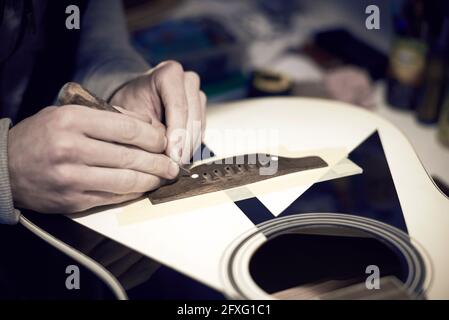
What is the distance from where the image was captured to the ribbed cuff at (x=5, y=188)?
29.2 inches

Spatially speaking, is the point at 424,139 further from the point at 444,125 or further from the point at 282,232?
the point at 282,232

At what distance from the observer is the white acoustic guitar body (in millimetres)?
728

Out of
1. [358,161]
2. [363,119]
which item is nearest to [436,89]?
[363,119]

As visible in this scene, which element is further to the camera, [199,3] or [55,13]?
[199,3]

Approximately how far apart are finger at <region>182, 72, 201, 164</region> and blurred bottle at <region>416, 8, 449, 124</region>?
586 mm

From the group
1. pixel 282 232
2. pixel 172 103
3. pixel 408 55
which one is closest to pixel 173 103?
pixel 172 103

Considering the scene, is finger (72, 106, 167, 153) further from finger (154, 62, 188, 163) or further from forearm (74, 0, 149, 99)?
forearm (74, 0, 149, 99)

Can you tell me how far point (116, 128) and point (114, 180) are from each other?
8 centimetres

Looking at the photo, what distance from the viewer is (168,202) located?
82 centimetres

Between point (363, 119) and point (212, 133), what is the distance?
306 millimetres

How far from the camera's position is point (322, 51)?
151 centimetres

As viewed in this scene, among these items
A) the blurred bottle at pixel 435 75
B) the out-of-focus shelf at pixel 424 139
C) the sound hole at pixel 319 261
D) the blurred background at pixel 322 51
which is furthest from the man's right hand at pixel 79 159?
the blurred bottle at pixel 435 75

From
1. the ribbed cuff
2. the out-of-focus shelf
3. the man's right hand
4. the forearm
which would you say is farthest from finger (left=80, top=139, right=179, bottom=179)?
the out-of-focus shelf
